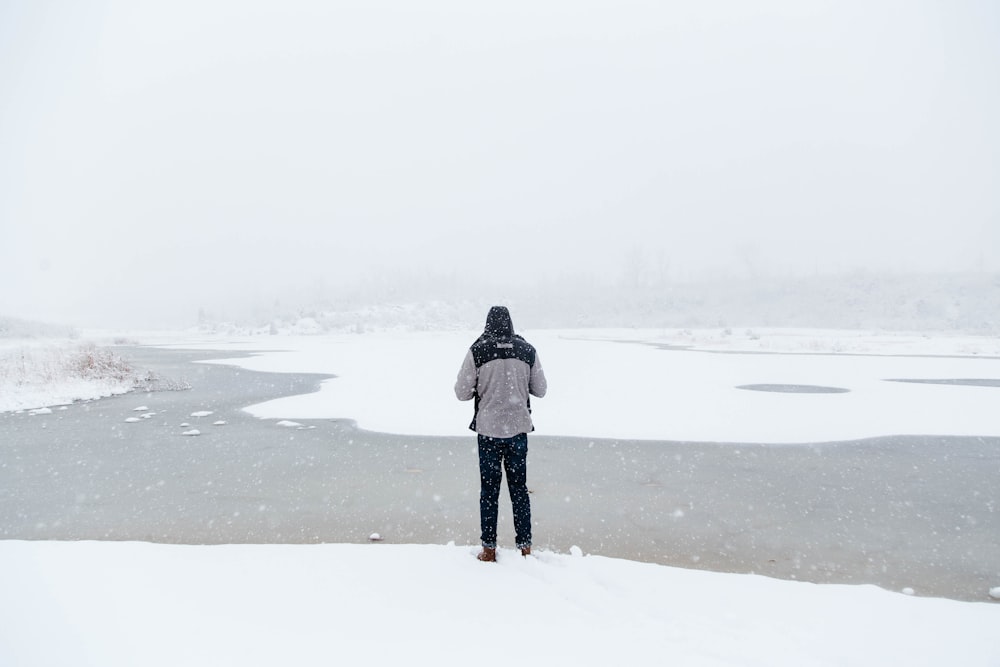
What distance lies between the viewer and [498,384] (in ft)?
15.4

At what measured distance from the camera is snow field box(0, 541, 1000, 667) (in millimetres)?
3371

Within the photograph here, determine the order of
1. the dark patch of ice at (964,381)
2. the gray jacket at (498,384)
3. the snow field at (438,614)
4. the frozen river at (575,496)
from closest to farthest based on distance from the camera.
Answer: the snow field at (438,614) < the gray jacket at (498,384) < the frozen river at (575,496) < the dark patch of ice at (964,381)

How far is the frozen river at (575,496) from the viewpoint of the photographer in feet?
17.2

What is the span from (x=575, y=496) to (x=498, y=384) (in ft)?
9.52

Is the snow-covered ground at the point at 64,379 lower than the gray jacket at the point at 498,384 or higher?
lower

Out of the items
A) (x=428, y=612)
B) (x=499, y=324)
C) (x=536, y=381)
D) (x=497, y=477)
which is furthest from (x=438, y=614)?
(x=499, y=324)

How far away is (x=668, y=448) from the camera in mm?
9633

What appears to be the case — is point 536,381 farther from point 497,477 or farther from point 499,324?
point 497,477

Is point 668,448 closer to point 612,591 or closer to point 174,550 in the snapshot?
point 612,591

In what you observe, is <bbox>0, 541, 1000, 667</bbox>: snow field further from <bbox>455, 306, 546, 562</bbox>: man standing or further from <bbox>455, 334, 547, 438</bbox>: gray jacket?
<bbox>455, 334, 547, 438</bbox>: gray jacket

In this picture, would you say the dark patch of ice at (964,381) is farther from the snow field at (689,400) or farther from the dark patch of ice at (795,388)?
the dark patch of ice at (795,388)

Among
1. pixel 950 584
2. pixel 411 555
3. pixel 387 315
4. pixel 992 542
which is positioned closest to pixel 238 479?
pixel 411 555

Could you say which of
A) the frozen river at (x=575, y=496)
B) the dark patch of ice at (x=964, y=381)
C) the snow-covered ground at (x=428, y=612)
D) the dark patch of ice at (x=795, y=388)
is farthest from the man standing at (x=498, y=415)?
the dark patch of ice at (x=964, y=381)

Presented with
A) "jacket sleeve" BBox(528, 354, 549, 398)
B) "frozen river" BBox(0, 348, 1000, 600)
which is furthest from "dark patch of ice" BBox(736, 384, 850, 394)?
"jacket sleeve" BBox(528, 354, 549, 398)
